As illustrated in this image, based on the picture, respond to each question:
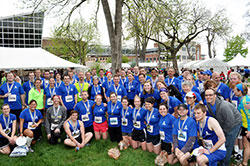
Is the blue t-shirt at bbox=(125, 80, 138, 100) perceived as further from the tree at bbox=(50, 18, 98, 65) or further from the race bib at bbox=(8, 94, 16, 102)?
the tree at bbox=(50, 18, 98, 65)

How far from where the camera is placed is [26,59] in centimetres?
1151

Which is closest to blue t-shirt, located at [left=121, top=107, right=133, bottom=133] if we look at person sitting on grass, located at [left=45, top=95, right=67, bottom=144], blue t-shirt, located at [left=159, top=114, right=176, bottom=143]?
blue t-shirt, located at [left=159, top=114, right=176, bottom=143]

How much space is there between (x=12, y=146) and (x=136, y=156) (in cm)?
300

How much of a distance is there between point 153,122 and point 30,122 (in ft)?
10.5

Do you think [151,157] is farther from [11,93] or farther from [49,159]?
[11,93]

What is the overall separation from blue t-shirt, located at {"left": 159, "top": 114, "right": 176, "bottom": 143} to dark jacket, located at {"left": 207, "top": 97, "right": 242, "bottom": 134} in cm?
89

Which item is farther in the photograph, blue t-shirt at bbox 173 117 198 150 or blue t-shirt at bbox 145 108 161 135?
blue t-shirt at bbox 145 108 161 135

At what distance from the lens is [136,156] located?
13.1 ft

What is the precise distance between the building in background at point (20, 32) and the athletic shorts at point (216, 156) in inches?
1397

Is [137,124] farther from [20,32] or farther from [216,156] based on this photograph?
[20,32]

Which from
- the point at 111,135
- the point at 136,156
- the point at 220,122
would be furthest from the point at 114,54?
the point at 220,122

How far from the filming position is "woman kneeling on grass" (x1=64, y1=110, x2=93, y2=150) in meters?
4.46

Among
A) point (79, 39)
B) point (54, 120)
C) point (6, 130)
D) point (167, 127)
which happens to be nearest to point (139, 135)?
point (167, 127)

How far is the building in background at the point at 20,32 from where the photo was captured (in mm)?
32062
